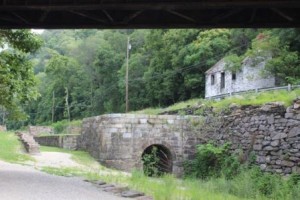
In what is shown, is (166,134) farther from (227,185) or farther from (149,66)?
(149,66)

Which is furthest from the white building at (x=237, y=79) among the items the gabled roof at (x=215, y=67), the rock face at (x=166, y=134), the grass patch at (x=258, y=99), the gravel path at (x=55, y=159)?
the gravel path at (x=55, y=159)

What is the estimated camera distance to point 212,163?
25016 millimetres

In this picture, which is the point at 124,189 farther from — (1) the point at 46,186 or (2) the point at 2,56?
(2) the point at 2,56

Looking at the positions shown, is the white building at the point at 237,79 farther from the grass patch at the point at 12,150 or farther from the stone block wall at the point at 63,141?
the grass patch at the point at 12,150

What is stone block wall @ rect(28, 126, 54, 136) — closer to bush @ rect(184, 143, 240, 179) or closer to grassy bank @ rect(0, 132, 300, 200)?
grassy bank @ rect(0, 132, 300, 200)

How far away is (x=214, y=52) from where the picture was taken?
52.2 meters

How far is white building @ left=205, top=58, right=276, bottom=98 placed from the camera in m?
39.4

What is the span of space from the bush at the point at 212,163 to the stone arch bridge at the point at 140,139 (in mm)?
799

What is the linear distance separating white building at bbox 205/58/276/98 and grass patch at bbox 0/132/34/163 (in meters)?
18.7

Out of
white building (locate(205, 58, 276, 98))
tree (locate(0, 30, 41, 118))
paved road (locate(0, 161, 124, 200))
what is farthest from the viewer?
white building (locate(205, 58, 276, 98))

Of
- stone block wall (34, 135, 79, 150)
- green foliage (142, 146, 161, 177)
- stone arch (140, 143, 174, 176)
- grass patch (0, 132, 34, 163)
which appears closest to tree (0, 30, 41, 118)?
grass patch (0, 132, 34, 163)

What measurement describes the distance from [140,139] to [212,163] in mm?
4275
